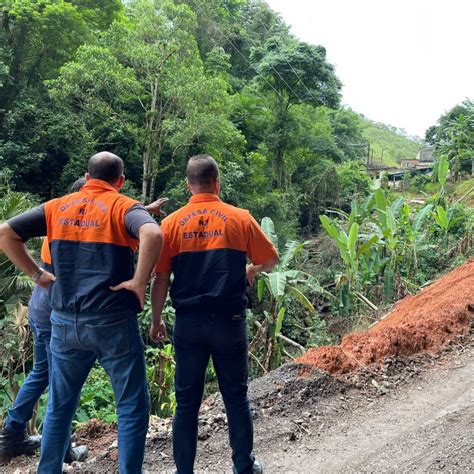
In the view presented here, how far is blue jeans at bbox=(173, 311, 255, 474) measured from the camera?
273cm

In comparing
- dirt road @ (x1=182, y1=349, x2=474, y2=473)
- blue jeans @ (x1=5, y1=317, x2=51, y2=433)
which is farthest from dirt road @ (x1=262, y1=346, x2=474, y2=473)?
blue jeans @ (x1=5, y1=317, x2=51, y2=433)

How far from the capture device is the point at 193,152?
54.5 feet

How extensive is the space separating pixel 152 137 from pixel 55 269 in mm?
13892

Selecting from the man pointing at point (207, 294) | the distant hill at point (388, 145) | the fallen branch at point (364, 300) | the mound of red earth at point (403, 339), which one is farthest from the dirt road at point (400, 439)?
the distant hill at point (388, 145)

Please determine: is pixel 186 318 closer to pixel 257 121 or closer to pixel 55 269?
pixel 55 269

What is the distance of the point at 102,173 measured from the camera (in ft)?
8.87

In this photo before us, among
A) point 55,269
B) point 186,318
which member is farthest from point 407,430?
point 55,269

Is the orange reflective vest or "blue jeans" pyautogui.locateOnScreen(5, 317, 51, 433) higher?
the orange reflective vest

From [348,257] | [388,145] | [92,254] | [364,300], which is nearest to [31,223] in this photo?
[92,254]

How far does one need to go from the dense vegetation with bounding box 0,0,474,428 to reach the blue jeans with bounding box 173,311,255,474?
228 cm

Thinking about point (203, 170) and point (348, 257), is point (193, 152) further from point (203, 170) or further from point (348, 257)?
point (203, 170)

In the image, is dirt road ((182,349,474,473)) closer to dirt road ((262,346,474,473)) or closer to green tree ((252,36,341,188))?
dirt road ((262,346,474,473))

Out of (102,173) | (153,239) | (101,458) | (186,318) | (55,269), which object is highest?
(102,173)

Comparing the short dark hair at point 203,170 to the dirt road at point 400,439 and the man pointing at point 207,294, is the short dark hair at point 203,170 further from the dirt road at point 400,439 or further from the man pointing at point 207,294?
the dirt road at point 400,439
